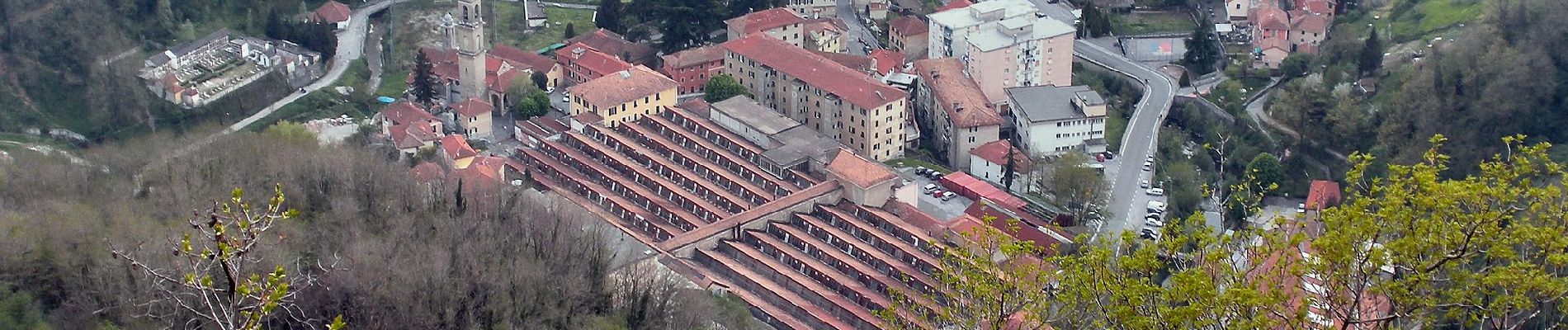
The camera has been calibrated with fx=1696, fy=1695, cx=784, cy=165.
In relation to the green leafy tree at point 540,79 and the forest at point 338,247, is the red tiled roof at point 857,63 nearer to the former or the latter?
the green leafy tree at point 540,79

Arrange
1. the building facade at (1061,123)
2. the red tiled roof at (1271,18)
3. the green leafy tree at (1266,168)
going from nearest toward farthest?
the green leafy tree at (1266,168)
the building facade at (1061,123)
the red tiled roof at (1271,18)

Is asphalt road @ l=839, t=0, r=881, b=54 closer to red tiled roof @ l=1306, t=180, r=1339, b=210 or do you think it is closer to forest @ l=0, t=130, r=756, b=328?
red tiled roof @ l=1306, t=180, r=1339, b=210

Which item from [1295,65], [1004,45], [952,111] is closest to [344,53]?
[952,111]

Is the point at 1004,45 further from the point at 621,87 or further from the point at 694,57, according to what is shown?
the point at 621,87

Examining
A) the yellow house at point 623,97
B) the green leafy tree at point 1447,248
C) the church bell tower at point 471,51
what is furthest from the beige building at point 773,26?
the green leafy tree at point 1447,248

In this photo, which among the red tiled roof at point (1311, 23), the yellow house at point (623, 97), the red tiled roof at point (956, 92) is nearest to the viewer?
the yellow house at point (623, 97)

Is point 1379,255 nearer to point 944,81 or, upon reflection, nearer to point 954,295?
point 954,295
